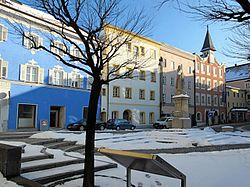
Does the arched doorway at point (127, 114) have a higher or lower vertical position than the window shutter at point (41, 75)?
lower

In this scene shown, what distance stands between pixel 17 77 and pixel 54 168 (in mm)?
21284

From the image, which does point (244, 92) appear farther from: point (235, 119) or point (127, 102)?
point (127, 102)

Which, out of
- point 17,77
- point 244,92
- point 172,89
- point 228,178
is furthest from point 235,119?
point 228,178

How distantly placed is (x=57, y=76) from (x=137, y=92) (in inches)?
549

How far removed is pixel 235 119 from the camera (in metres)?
63.0

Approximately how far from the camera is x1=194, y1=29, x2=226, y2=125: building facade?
176ft

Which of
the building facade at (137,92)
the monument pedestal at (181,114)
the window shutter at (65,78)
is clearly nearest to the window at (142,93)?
the building facade at (137,92)

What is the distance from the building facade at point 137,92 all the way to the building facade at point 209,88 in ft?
43.5

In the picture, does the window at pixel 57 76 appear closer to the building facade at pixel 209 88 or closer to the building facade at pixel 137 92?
the building facade at pixel 137 92

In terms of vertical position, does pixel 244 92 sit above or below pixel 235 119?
above

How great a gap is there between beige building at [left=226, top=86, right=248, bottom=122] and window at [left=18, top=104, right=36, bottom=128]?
46.0 metres

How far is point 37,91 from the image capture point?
28.1 m

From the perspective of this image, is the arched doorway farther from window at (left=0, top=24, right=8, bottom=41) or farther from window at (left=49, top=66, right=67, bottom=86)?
window at (left=0, top=24, right=8, bottom=41)

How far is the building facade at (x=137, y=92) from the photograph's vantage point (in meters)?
36.2
